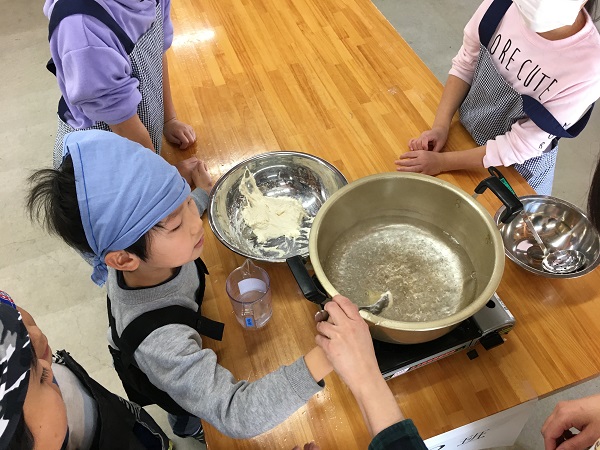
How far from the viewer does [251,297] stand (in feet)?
2.87

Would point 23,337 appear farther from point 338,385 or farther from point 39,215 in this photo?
point 338,385

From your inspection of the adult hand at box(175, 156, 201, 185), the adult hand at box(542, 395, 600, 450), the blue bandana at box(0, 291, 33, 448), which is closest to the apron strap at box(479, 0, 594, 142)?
the adult hand at box(542, 395, 600, 450)

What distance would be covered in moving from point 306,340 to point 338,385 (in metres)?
0.10

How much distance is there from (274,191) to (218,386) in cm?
49

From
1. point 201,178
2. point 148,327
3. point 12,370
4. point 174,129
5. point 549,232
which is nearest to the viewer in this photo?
point 12,370

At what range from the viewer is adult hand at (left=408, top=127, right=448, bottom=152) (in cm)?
111

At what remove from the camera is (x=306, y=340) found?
85 centimetres

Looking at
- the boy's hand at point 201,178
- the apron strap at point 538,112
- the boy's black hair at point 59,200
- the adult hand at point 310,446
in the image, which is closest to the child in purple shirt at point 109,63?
the boy's hand at point 201,178

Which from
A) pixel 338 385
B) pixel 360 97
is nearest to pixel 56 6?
pixel 360 97

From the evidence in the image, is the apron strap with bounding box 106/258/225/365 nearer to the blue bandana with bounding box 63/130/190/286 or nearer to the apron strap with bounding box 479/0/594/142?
the blue bandana with bounding box 63/130/190/286

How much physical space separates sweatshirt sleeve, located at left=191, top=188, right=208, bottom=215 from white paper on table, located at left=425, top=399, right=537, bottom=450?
0.65 meters

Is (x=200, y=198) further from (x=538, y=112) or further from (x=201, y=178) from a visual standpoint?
(x=538, y=112)

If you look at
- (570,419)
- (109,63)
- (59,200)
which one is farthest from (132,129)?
(570,419)

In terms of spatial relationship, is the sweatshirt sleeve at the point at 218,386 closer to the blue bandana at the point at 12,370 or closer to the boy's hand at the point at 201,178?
the blue bandana at the point at 12,370
